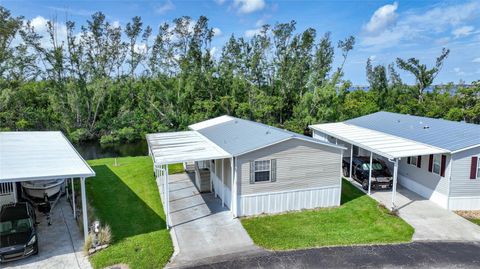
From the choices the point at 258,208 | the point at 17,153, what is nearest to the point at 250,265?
the point at 258,208

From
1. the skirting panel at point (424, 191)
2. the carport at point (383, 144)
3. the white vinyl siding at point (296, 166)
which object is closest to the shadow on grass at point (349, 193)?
the carport at point (383, 144)

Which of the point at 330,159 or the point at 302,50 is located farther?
the point at 302,50

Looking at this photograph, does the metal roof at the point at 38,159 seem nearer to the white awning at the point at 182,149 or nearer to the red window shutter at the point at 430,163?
the white awning at the point at 182,149

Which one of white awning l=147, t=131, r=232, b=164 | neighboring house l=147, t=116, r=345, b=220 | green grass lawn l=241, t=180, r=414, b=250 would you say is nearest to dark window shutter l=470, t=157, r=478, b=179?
green grass lawn l=241, t=180, r=414, b=250

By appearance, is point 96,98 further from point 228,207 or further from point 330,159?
point 330,159

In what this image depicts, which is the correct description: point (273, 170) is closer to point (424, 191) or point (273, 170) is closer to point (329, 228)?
point (329, 228)

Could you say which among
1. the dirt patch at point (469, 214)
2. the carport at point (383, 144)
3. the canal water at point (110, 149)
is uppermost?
the carport at point (383, 144)

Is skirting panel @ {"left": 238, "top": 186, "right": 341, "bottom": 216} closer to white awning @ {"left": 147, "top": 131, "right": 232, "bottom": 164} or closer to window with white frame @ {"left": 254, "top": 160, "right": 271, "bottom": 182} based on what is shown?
window with white frame @ {"left": 254, "top": 160, "right": 271, "bottom": 182}
